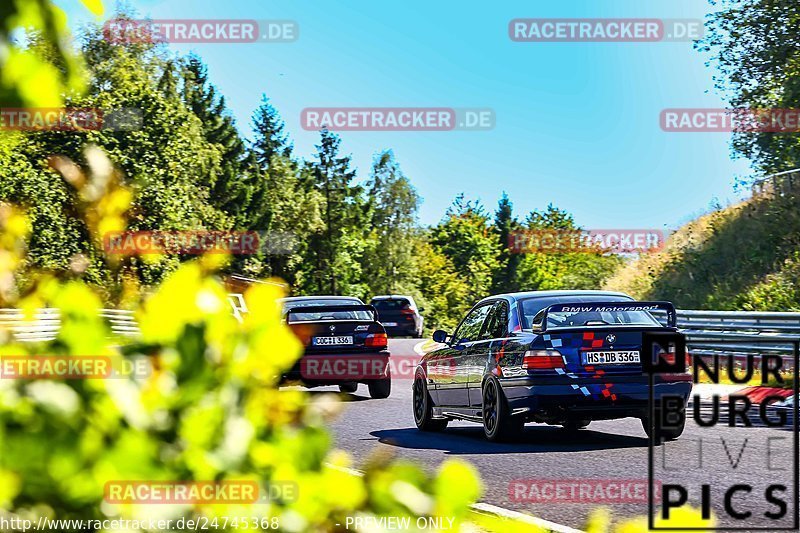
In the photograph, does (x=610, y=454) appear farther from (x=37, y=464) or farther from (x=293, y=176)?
(x=293, y=176)

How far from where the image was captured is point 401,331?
48.2 metres

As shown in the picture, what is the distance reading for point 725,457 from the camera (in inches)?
399

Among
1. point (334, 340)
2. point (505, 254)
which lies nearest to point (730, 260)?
point (334, 340)

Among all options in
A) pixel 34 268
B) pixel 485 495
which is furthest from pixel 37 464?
pixel 485 495

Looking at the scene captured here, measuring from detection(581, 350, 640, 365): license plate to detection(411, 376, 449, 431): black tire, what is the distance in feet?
9.57

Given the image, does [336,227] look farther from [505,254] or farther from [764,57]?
[764,57]

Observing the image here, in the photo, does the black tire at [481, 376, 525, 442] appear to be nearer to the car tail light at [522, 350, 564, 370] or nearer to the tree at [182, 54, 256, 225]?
the car tail light at [522, 350, 564, 370]

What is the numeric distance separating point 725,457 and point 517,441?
235 centimetres

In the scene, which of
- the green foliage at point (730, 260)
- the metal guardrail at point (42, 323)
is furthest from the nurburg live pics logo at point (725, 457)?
the green foliage at point (730, 260)

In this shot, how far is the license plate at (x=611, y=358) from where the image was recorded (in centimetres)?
1113

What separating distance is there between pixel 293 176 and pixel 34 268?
95.0 m

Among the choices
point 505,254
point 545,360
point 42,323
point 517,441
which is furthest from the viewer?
point 505,254

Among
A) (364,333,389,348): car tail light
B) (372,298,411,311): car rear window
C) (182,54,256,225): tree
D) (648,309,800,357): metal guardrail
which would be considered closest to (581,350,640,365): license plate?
(364,333,389,348): car tail light

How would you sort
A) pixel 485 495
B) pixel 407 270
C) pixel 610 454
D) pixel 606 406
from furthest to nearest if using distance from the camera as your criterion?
1. pixel 407 270
2. pixel 606 406
3. pixel 610 454
4. pixel 485 495
